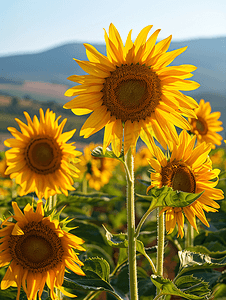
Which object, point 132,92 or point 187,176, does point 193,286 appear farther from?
point 132,92

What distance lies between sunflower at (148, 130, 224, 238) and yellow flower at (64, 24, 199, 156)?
0.35 ft

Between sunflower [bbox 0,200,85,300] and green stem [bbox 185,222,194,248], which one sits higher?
sunflower [bbox 0,200,85,300]

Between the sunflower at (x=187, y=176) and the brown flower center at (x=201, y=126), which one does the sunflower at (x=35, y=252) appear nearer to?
the sunflower at (x=187, y=176)

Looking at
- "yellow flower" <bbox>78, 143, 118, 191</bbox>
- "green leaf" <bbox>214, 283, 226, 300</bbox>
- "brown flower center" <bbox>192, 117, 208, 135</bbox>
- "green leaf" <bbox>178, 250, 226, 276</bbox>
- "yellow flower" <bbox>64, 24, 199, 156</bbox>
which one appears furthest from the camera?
"yellow flower" <bbox>78, 143, 118, 191</bbox>

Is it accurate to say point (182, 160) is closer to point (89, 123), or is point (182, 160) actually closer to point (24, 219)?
point (89, 123)

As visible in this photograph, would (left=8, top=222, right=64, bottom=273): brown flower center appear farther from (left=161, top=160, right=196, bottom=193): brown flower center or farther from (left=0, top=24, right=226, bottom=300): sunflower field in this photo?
(left=161, top=160, right=196, bottom=193): brown flower center

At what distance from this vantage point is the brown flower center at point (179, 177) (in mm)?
1376

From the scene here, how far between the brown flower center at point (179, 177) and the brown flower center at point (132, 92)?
0.85ft

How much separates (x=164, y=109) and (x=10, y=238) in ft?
3.02

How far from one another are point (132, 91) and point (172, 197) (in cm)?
51

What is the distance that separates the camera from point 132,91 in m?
1.38

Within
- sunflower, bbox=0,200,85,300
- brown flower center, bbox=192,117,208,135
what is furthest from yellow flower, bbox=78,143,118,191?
sunflower, bbox=0,200,85,300

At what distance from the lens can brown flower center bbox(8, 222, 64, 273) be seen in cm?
145

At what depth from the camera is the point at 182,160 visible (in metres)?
1.48
